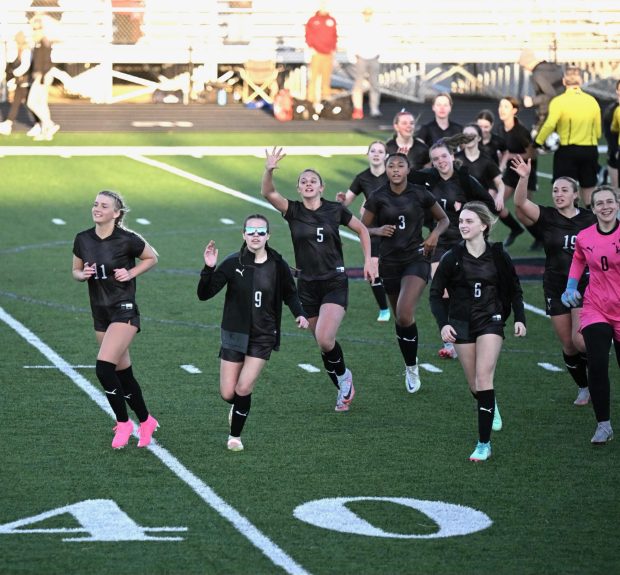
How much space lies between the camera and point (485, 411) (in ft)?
36.0

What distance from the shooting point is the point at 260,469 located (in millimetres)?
10680

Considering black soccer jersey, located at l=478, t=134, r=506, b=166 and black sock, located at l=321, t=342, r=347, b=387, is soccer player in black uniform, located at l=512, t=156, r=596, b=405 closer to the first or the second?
black sock, located at l=321, t=342, r=347, b=387

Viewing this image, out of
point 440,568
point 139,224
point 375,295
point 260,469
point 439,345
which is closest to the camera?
point 440,568

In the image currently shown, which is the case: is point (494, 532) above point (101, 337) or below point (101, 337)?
below

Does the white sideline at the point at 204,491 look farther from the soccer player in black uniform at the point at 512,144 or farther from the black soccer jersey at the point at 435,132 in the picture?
the soccer player in black uniform at the point at 512,144

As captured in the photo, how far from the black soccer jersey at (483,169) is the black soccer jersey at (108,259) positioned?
18.0 ft

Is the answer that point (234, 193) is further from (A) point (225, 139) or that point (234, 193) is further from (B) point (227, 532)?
(B) point (227, 532)

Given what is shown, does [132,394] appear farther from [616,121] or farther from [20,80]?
[20,80]

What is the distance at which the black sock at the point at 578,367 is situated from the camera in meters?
12.8

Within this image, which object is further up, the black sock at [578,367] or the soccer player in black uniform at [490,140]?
the soccer player in black uniform at [490,140]

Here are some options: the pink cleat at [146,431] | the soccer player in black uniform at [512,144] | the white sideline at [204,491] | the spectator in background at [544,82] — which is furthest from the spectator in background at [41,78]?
the pink cleat at [146,431]

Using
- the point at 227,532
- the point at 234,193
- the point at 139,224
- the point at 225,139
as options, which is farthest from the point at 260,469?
the point at 225,139

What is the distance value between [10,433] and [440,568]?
436cm

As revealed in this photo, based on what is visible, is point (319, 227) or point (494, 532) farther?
point (319, 227)
